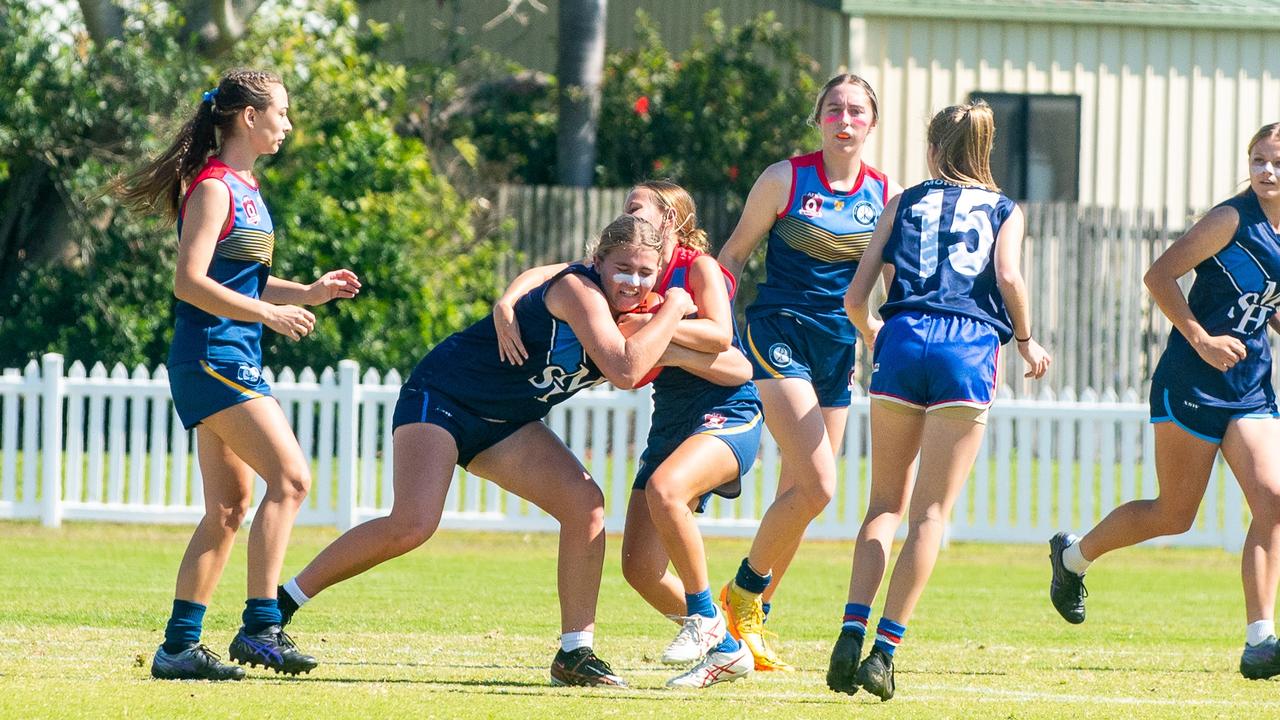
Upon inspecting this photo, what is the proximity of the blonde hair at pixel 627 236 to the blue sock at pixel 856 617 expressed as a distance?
50.0 inches

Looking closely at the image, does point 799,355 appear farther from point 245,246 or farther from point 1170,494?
point 245,246

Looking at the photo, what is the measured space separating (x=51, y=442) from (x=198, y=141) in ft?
22.5

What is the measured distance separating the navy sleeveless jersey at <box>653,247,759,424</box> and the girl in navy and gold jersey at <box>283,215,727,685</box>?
6.9 inches

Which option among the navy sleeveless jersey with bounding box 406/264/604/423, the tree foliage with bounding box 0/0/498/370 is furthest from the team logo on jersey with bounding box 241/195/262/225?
the tree foliage with bounding box 0/0/498/370

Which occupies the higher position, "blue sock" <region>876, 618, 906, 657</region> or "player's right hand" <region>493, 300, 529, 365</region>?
"player's right hand" <region>493, 300, 529, 365</region>

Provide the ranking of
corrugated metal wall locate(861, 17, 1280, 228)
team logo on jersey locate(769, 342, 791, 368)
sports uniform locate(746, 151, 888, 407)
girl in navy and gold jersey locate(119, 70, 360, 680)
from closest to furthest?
girl in navy and gold jersey locate(119, 70, 360, 680) → team logo on jersey locate(769, 342, 791, 368) → sports uniform locate(746, 151, 888, 407) → corrugated metal wall locate(861, 17, 1280, 228)

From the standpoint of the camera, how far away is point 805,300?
639cm

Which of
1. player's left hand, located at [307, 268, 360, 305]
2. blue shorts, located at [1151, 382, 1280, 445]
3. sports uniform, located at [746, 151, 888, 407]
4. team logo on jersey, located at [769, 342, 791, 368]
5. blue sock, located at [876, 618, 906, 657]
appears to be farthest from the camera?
sports uniform, located at [746, 151, 888, 407]

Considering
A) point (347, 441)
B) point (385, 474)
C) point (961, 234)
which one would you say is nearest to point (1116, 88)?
point (385, 474)

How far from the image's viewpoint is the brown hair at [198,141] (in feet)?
18.6

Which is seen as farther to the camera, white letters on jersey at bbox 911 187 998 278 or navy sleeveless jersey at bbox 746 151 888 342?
navy sleeveless jersey at bbox 746 151 888 342

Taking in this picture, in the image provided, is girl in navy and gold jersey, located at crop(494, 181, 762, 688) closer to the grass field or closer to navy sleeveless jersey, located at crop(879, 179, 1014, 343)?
the grass field

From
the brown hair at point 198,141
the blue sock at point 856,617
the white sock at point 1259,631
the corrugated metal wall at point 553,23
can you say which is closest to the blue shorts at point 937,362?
the blue sock at point 856,617

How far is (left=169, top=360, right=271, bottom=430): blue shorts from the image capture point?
546 cm
